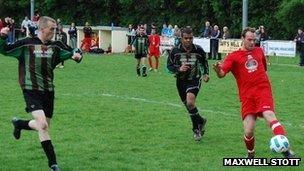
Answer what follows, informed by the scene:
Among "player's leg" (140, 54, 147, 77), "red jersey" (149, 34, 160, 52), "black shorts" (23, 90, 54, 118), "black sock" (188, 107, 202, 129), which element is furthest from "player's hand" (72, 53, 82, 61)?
"red jersey" (149, 34, 160, 52)

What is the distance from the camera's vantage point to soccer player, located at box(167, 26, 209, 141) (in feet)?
38.8

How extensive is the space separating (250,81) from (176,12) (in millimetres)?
45472

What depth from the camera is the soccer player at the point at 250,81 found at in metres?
9.56

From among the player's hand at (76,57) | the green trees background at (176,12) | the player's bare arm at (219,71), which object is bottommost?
the player's bare arm at (219,71)

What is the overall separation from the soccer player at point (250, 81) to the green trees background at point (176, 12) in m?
35.2

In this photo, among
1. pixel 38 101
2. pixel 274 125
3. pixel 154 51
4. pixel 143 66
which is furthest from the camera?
pixel 154 51

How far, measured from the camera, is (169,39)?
130 ft

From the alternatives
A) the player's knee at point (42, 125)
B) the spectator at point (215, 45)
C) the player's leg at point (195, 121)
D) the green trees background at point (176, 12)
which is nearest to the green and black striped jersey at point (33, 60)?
the player's knee at point (42, 125)

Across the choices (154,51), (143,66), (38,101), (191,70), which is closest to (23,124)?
(38,101)

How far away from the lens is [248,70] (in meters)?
9.71

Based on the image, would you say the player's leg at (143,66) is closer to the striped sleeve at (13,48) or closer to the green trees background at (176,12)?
the striped sleeve at (13,48)

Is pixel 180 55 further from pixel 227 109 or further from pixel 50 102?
pixel 227 109

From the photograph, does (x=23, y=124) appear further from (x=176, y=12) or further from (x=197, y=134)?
(x=176, y=12)

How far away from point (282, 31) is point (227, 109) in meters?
32.9
